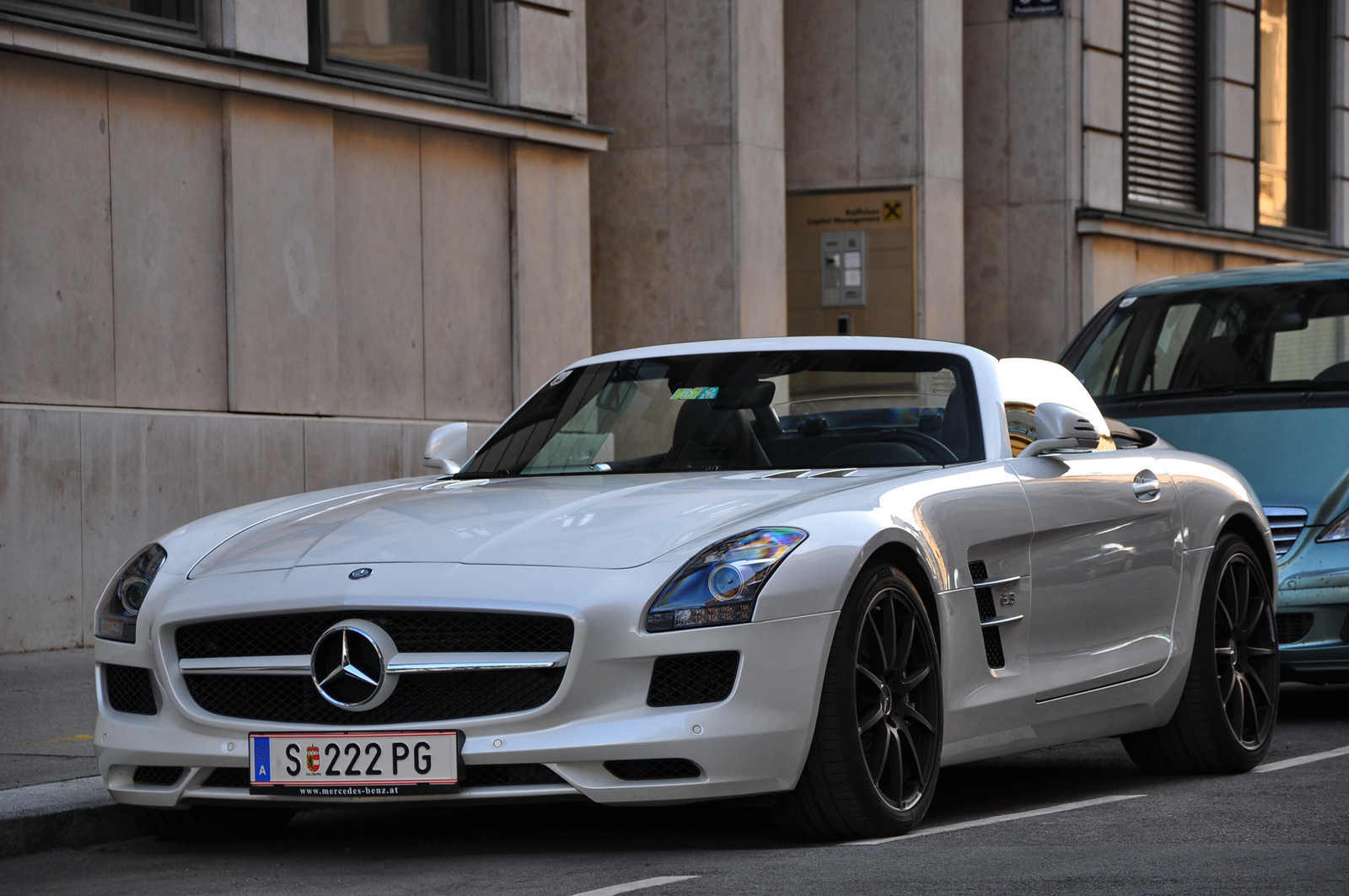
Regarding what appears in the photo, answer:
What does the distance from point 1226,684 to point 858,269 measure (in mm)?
11799

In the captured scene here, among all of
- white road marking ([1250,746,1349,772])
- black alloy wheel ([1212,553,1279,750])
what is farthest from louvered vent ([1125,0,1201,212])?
white road marking ([1250,746,1349,772])

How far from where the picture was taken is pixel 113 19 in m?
11.5

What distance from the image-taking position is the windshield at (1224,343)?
968 cm

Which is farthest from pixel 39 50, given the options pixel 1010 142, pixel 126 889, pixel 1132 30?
pixel 1132 30

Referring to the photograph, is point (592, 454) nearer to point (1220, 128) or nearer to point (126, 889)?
point (126, 889)

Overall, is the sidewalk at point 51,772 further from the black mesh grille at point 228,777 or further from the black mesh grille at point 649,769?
the black mesh grille at point 649,769

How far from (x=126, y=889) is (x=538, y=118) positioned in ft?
31.3

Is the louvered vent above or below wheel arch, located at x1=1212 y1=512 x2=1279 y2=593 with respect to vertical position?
above

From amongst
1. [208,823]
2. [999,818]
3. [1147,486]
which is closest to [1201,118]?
[1147,486]

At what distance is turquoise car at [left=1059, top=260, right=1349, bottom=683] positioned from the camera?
8578 mm

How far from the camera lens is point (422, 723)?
522cm

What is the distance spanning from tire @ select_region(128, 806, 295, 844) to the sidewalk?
7.5 inches

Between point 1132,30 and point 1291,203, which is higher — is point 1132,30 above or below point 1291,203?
above

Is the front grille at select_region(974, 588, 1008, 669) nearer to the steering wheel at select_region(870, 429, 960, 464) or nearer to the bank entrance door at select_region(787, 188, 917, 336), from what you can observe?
the steering wheel at select_region(870, 429, 960, 464)
